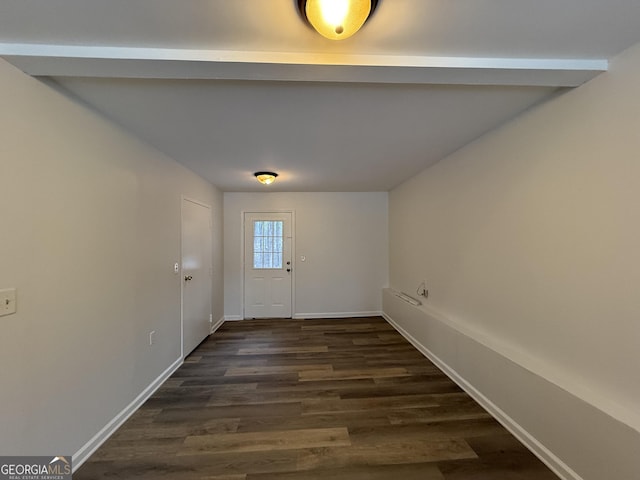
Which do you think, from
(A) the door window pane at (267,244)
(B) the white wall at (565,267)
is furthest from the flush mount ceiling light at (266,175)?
(B) the white wall at (565,267)

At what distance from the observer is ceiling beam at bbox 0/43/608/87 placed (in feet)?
4.34

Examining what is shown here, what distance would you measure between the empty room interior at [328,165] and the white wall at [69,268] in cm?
1

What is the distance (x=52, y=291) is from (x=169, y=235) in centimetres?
139

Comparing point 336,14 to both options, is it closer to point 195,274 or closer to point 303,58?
point 303,58

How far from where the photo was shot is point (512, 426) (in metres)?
2.02

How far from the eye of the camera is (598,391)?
153 centimetres

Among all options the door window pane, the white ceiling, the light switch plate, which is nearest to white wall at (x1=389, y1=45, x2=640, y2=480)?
the white ceiling

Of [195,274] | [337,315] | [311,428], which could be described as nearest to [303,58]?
[311,428]

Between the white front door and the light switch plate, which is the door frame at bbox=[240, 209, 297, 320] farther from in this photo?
the light switch plate

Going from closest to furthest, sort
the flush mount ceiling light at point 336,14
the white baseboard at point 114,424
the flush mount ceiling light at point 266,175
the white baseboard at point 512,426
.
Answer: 1. the flush mount ceiling light at point 336,14
2. the white baseboard at point 512,426
3. the white baseboard at point 114,424
4. the flush mount ceiling light at point 266,175

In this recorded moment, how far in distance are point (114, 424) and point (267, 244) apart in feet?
11.1

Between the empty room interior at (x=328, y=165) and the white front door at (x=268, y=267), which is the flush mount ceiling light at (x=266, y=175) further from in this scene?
Answer: the white front door at (x=268, y=267)

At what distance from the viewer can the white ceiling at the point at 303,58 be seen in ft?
3.73

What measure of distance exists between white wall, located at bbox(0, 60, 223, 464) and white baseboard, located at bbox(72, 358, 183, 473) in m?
0.04
